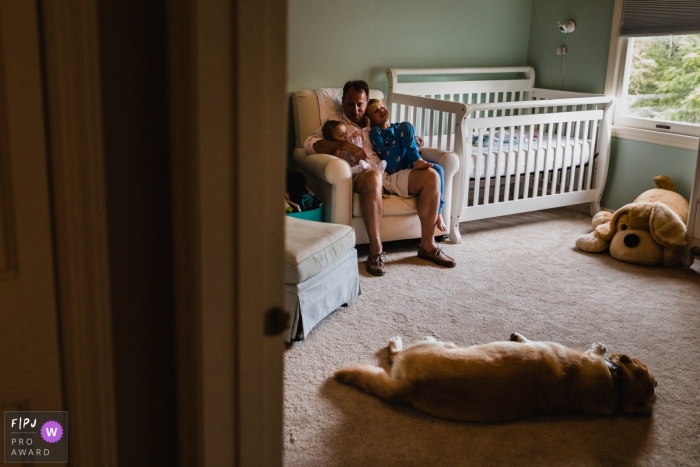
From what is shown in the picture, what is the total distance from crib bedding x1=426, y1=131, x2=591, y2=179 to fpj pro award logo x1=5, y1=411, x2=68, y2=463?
327cm

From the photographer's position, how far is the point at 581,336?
9.03 feet

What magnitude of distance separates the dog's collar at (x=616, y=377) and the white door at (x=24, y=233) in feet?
5.62

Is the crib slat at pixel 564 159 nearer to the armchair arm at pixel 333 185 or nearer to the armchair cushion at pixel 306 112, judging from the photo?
the armchair cushion at pixel 306 112

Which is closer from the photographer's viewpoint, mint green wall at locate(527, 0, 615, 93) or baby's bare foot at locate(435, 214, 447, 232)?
baby's bare foot at locate(435, 214, 447, 232)

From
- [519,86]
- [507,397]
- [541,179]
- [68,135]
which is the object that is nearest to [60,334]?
[68,135]

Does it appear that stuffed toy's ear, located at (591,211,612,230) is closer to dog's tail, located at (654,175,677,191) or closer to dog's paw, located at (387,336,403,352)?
dog's tail, located at (654,175,677,191)

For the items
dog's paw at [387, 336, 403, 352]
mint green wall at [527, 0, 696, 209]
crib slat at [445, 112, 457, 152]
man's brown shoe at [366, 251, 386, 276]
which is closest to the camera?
dog's paw at [387, 336, 403, 352]

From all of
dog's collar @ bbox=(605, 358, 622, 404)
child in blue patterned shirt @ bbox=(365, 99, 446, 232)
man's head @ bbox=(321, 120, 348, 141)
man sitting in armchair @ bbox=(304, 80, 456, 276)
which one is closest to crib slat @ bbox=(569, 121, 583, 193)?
child in blue patterned shirt @ bbox=(365, 99, 446, 232)

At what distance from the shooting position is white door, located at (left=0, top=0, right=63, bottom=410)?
80 centimetres

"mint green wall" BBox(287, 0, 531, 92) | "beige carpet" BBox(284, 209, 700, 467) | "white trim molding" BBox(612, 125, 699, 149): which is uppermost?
"mint green wall" BBox(287, 0, 531, 92)

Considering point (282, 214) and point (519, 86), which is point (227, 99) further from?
point (519, 86)

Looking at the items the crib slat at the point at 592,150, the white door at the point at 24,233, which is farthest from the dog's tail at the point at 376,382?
the crib slat at the point at 592,150

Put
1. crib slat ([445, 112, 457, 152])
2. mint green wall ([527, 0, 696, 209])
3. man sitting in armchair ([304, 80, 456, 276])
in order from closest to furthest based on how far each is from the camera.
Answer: man sitting in armchair ([304, 80, 456, 276]) → crib slat ([445, 112, 457, 152]) → mint green wall ([527, 0, 696, 209])

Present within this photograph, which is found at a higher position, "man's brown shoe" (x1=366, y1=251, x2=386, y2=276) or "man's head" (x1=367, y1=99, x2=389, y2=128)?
"man's head" (x1=367, y1=99, x2=389, y2=128)
